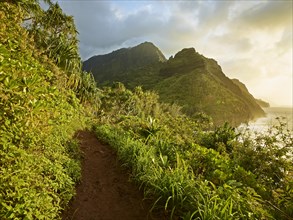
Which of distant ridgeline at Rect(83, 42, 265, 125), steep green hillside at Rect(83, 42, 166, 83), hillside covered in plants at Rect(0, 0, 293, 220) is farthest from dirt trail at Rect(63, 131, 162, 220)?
steep green hillside at Rect(83, 42, 166, 83)

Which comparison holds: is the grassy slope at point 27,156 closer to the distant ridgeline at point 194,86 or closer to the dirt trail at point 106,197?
the dirt trail at point 106,197

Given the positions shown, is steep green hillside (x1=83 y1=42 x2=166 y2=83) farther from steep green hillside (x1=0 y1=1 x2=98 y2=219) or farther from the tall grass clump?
steep green hillside (x1=0 y1=1 x2=98 y2=219)

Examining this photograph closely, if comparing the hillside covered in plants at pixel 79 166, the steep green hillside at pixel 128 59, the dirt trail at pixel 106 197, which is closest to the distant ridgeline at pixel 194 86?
the hillside covered in plants at pixel 79 166

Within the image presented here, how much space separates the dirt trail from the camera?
462cm

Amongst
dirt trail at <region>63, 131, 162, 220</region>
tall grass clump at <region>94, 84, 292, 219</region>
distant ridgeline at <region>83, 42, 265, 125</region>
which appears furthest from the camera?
distant ridgeline at <region>83, 42, 265, 125</region>

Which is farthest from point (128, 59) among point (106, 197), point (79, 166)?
point (106, 197)

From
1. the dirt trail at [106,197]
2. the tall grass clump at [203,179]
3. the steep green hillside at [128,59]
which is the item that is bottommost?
the dirt trail at [106,197]

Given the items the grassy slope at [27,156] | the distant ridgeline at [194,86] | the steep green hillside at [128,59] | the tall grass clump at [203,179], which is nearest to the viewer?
the grassy slope at [27,156]

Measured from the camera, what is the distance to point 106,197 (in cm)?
535

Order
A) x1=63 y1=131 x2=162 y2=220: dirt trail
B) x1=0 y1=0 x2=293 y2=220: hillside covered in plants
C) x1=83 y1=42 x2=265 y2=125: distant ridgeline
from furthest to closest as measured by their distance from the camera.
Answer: x1=83 y1=42 x2=265 y2=125: distant ridgeline
x1=63 y1=131 x2=162 y2=220: dirt trail
x1=0 y1=0 x2=293 y2=220: hillside covered in plants

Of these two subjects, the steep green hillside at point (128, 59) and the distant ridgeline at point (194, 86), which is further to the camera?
the steep green hillside at point (128, 59)

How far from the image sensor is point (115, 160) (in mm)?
7480

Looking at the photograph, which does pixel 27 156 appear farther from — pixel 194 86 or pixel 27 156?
pixel 194 86

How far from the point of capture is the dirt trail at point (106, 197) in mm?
4617
